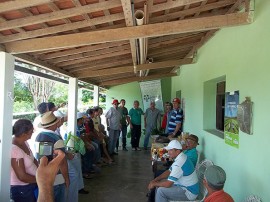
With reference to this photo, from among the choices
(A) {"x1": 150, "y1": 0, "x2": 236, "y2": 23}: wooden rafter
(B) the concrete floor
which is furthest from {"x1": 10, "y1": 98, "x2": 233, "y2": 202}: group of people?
(A) {"x1": 150, "y1": 0, "x2": 236, "y2": 23}: wooden rafter

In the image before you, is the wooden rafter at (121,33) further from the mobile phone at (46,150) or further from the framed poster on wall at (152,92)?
the framed poster on wall at (152,92)

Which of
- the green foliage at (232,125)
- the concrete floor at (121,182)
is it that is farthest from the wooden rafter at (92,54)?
the concrete floor at (121,182)

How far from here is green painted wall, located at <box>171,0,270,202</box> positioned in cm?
243

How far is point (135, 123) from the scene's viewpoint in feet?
28.5

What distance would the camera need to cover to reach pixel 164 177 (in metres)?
3.46

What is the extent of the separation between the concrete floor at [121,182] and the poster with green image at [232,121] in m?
1.71

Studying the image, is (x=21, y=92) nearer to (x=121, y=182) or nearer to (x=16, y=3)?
(x=121, y=182)

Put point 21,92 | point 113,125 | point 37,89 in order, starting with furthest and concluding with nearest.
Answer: point 21,92, point 37,89, point 113,125

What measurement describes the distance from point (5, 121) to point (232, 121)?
2.58 meters

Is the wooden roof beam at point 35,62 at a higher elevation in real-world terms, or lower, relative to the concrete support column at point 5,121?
higher

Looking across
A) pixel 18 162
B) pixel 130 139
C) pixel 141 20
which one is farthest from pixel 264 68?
pixel 130 139

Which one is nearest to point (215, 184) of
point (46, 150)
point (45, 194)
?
point (46, 150)

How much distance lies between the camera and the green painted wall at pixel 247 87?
95.7 inches

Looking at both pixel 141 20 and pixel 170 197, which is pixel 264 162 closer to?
pixel 170 197
